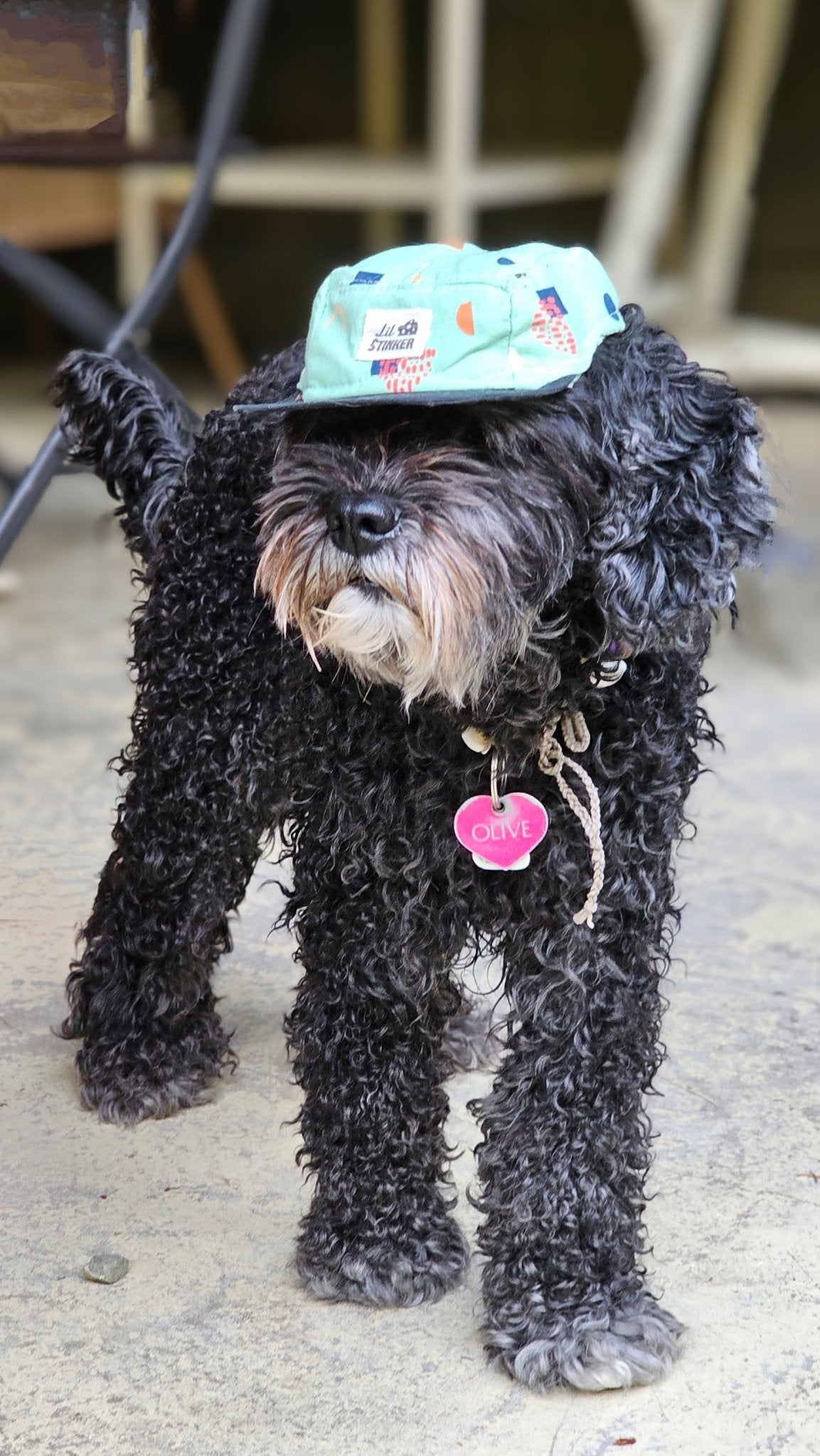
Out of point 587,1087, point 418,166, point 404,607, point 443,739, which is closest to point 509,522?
point 404,607

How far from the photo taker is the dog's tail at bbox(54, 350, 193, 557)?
2.50m

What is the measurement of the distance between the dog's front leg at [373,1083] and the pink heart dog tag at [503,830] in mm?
127

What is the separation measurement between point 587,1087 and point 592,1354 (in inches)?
12.4

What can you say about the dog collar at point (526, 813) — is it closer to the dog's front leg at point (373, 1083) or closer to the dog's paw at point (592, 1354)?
the dog's front leg at point (373, 1083)

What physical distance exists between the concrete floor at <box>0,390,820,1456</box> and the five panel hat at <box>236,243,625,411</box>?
376 mm

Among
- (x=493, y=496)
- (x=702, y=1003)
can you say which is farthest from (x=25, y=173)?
(x=493, y=496)

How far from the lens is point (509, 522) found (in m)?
1.77

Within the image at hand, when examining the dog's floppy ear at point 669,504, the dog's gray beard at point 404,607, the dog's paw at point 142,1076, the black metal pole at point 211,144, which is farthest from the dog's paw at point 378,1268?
the black metal pole at point 211,144

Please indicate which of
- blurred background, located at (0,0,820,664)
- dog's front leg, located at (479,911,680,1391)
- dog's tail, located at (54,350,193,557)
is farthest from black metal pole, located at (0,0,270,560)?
dog's front leg, located at (479,911,680,1391)

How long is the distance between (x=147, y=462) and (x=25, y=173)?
2761 mm

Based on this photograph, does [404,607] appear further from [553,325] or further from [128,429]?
[128,429]

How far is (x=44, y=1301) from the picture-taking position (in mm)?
2143

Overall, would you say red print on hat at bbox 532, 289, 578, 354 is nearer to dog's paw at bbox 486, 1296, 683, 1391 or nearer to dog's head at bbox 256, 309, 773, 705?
dog's head at bbox 256, 309, 773, 705

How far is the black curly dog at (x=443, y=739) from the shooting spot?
1780mm
